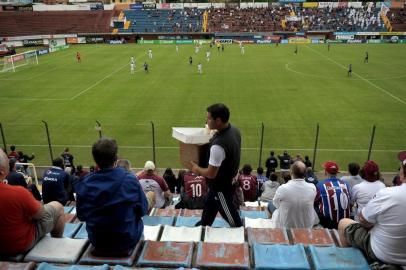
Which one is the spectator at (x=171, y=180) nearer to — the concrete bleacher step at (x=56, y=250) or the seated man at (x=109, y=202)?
the concrete bleacher step at (x=56, y=250)

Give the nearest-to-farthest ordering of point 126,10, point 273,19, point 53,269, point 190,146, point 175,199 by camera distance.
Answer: point 53,269
point 190,146
point 175,199
point 273,19
point 126,10

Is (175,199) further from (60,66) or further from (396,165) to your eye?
(60,66)

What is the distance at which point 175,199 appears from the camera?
33.3ft

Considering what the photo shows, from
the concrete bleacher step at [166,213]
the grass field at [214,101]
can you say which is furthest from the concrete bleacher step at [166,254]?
the grass field at [214,101]

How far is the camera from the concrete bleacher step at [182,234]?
4.70 meters

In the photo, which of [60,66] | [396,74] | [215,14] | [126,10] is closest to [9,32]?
[126,10]

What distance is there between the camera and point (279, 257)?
400 cm

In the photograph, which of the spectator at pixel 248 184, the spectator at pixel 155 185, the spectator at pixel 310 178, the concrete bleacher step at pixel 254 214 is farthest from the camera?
the spectator at pixel 248 184

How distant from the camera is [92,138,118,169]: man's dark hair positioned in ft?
12.6

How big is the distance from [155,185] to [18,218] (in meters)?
4.18

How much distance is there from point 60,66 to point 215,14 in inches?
1881

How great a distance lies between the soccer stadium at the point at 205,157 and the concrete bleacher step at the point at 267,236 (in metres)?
0.03

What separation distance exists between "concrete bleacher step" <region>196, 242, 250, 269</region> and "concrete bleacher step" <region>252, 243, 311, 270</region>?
13 centimetres

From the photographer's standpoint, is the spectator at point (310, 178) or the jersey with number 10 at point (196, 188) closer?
the jersey with number 10 at point (196, 188)
